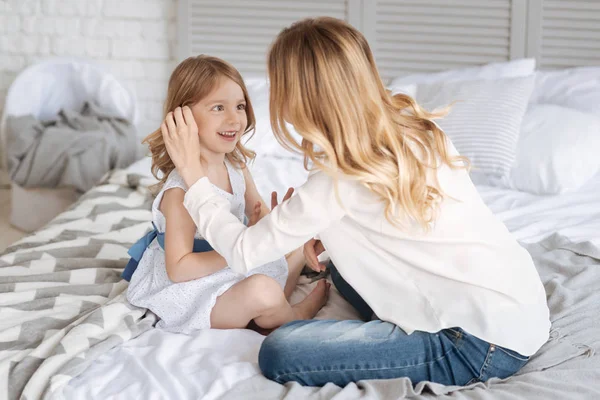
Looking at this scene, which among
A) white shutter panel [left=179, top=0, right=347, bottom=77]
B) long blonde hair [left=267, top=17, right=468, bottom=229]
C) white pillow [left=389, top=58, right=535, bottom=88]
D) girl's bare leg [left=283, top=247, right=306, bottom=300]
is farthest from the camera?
white shutter panel [left=179, top=0, right=347, bottom=77]

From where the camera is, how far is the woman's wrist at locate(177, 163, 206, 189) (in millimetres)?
1374

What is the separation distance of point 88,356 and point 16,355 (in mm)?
148

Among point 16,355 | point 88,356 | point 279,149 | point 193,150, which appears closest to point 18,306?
point 16,355

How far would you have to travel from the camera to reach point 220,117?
5.10ft

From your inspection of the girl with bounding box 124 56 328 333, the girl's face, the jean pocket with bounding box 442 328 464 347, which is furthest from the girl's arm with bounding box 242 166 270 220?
the jean pocket with bounding box 442 328 464 347

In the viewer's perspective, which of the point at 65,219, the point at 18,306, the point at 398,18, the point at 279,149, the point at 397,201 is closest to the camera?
the point at 397,201

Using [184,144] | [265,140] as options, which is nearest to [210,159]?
[184,144]

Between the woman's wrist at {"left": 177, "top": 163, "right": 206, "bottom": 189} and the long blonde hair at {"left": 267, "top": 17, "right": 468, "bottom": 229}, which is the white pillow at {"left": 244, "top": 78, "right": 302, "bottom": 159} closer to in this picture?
the woman's wrist at {"left": 177, "top": 163, "right": 206, "bottom": 189}

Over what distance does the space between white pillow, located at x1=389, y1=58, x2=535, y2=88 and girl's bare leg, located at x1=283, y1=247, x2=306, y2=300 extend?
52.3 inches

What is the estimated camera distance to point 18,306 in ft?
5.17

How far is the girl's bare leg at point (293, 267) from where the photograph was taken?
5.55 ft

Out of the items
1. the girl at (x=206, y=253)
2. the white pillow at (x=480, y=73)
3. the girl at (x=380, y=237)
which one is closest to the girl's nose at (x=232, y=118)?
the girl at (x=206, y=253)

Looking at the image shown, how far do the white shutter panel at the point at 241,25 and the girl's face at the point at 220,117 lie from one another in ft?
5.47

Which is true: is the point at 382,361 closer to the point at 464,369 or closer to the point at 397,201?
the point at 464,369
